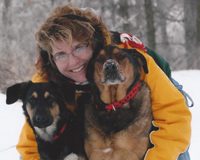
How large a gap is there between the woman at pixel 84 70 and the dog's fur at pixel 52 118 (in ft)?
0.53

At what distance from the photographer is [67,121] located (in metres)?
4.35

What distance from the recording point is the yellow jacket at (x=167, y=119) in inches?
155

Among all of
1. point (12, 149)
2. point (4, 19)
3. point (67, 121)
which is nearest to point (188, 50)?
point (4, 19)

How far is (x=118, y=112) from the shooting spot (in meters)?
4.04

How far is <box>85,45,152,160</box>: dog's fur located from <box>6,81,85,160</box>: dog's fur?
165mm

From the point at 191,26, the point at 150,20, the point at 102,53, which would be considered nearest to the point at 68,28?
the point at 102,53

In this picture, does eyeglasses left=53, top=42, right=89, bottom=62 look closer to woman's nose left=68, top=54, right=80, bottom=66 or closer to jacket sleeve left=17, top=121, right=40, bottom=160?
woman's nose left=68, top=54, right=80, bottom=66

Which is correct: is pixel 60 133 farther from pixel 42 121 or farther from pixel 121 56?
pixel 121 56

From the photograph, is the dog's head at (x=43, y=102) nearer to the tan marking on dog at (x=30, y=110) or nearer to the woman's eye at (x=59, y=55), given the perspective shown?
the tan marking on dog at (x=30, y=110)

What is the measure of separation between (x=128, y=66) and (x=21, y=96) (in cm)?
103

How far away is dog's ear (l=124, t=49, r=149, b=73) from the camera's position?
3953 mm

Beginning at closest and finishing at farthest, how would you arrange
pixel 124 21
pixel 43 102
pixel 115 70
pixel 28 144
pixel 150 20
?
pixel 115 70 < pixel 43 102 < pixel 28 144 < pixel 150 20 < pixel 124 21

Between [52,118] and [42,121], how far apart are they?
111 millimetres

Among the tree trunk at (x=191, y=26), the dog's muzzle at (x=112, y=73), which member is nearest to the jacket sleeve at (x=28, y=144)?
the dog's muzzle at (x=112, y=73)
